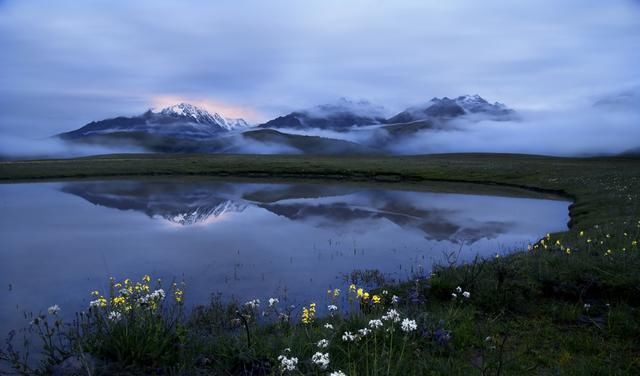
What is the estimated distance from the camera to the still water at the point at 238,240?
→ 16.7 meters

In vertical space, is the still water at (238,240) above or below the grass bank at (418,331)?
below

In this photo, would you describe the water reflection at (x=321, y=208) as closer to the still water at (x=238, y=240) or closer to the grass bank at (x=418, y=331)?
the still water at (x=238, y=240)

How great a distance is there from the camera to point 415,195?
5512 cm

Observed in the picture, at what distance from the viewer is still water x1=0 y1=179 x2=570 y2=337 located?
16.7 meters

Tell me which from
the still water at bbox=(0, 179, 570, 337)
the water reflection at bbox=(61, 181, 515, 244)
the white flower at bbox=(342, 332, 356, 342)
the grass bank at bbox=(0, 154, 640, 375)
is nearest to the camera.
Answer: the grass bank at bbox=(0, 154, 640, 375)

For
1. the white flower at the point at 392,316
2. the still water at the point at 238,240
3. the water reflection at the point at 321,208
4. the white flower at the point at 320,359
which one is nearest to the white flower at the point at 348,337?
the white flower at the point at 392,316

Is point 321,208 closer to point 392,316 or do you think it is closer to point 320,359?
point 392,316

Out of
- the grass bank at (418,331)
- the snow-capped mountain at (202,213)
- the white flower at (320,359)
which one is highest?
the white flower at (320,359)

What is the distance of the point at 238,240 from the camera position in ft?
84.7

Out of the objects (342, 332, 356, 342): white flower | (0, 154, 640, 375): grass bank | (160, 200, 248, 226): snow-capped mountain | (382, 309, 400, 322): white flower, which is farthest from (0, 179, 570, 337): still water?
(342, 332, 356, 342): white flower

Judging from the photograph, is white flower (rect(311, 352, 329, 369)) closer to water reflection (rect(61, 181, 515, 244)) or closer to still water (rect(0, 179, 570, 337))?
still water (rect(0, 179, 570, 337))

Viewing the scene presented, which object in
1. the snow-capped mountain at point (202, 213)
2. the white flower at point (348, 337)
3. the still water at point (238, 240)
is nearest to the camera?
the white flower at point (348, 337)

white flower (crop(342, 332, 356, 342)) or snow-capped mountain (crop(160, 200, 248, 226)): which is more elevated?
white flower (crop(342, 332, 356, 342))

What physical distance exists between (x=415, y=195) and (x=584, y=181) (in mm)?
21596
